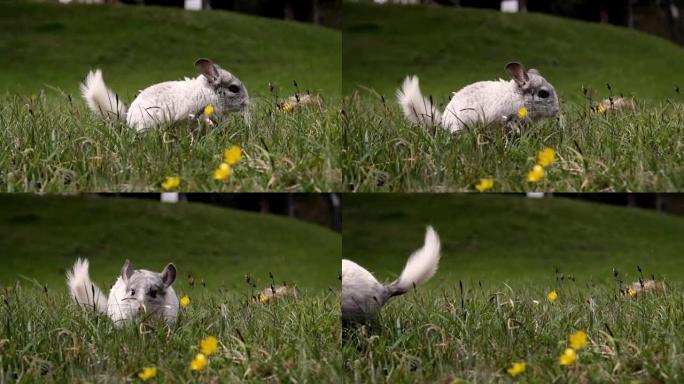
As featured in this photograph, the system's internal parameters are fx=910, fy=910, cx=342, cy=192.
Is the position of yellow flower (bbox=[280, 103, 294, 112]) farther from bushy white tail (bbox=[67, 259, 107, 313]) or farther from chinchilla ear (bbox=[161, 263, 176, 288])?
bushy white tail (bbox=[67, 259, 107, 313])

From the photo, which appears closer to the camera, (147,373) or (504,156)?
(147,373)

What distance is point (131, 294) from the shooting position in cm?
574

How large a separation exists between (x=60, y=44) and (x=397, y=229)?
293 centimetres

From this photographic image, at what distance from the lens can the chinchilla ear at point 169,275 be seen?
5855 mm

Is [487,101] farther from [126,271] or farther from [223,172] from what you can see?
[126,271]

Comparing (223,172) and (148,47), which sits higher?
(148,47)

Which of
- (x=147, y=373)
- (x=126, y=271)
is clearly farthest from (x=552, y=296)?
(x=126, y=271)

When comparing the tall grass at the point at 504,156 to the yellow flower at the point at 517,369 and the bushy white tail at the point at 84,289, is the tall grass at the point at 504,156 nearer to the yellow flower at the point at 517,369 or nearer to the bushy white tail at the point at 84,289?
the yellow flower at the point at 517,369

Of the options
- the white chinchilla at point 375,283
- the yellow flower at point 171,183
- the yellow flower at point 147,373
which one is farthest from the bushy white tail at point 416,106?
the yellow flower at point 147,373

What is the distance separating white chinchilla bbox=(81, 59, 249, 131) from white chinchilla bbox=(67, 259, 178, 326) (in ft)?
3.12

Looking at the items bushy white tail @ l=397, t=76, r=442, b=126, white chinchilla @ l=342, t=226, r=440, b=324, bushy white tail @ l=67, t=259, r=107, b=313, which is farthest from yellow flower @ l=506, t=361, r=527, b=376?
bushy white tail @ l=67, t=259, r=107, b=313

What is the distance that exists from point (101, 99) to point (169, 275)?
1244 millimetres

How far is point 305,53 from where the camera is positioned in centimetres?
630

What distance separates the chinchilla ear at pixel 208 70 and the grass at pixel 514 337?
1860 mm
